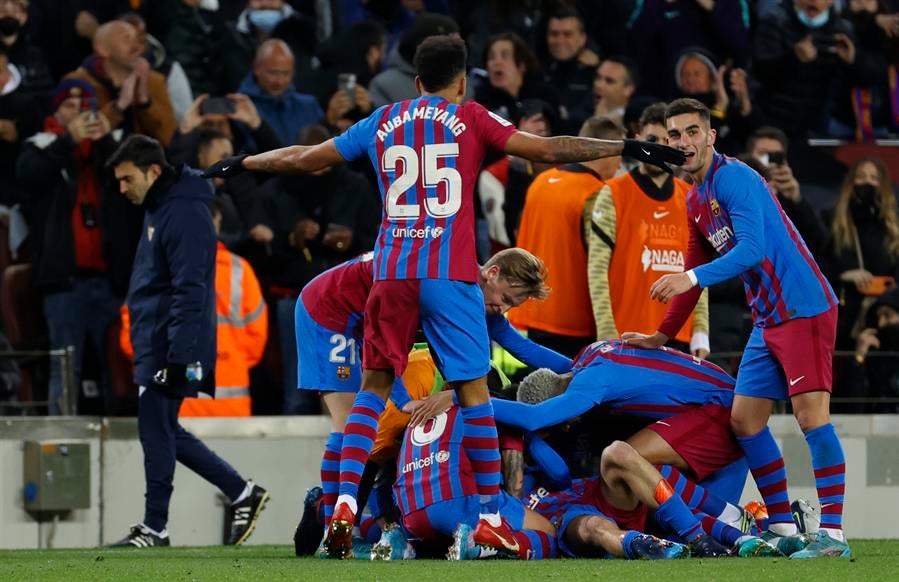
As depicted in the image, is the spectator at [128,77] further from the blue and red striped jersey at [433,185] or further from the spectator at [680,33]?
the blue and red striped jersey at [433,185]

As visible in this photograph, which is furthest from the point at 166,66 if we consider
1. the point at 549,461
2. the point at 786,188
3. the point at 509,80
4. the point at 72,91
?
the point at 549,461

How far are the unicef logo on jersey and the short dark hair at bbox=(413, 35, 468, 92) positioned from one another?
60cm

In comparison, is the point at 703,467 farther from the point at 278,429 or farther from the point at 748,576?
the point at 278,429

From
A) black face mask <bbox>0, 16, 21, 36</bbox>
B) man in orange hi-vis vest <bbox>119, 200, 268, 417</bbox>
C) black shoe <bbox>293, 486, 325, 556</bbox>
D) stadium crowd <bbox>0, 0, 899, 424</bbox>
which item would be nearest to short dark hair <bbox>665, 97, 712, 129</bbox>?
stadium crowd <bbox>0, 0, 899, 424</bbox>

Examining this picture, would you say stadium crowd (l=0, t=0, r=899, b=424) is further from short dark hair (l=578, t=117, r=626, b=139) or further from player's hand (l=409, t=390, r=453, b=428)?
player's hand (l=409, t=390, r=453, b=428)

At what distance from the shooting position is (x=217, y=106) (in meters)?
11.0

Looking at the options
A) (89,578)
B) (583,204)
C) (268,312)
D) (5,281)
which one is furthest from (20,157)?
(89,578)

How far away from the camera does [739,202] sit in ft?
22.8

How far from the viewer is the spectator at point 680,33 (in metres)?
12.4

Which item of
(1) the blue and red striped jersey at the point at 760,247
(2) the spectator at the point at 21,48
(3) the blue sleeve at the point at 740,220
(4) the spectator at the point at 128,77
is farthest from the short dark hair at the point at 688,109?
(2) the spectator at the point at 21,48

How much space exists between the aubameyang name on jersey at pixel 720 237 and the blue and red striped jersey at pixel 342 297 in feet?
4.96

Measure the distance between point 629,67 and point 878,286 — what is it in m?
2.37

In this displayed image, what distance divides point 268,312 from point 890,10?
19.7 feet

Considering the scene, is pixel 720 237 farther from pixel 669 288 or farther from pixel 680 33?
pixel 680 33
